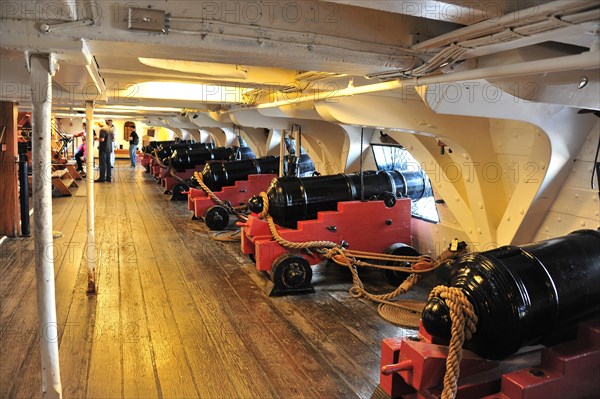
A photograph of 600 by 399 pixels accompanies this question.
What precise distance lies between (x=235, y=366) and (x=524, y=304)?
1729 mm

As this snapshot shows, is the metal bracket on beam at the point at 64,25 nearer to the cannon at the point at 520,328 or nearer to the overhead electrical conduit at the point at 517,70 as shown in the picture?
the overhead electrical conduit at the point at 517,70

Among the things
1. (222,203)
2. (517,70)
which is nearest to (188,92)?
(222,203)

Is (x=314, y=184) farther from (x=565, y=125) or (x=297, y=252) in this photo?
(x=565, y=125)

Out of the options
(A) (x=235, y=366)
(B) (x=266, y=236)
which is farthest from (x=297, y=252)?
(A) (x=235, y=366)

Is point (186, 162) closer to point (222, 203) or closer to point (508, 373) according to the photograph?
point (222, 203)

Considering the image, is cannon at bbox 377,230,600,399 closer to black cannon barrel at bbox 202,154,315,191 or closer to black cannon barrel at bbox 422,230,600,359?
black cannon barrel at bbox 422,230,600,359

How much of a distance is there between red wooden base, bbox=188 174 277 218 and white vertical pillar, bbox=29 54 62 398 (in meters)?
5.42

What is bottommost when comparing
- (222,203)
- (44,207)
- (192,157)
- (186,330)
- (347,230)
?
(186,330)

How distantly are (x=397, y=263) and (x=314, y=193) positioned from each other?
1.07 meters

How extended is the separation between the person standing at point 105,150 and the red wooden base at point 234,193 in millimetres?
6446

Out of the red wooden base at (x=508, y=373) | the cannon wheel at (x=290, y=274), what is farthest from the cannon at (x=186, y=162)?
the red wooden base at (x=508, y=373)

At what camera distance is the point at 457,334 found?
193 cm

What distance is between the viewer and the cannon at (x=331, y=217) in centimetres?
464

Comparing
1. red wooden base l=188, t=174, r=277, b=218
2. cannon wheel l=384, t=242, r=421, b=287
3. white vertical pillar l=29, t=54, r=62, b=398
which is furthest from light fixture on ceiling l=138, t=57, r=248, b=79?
red wooden base l=188, t=174, r=277, b=218
